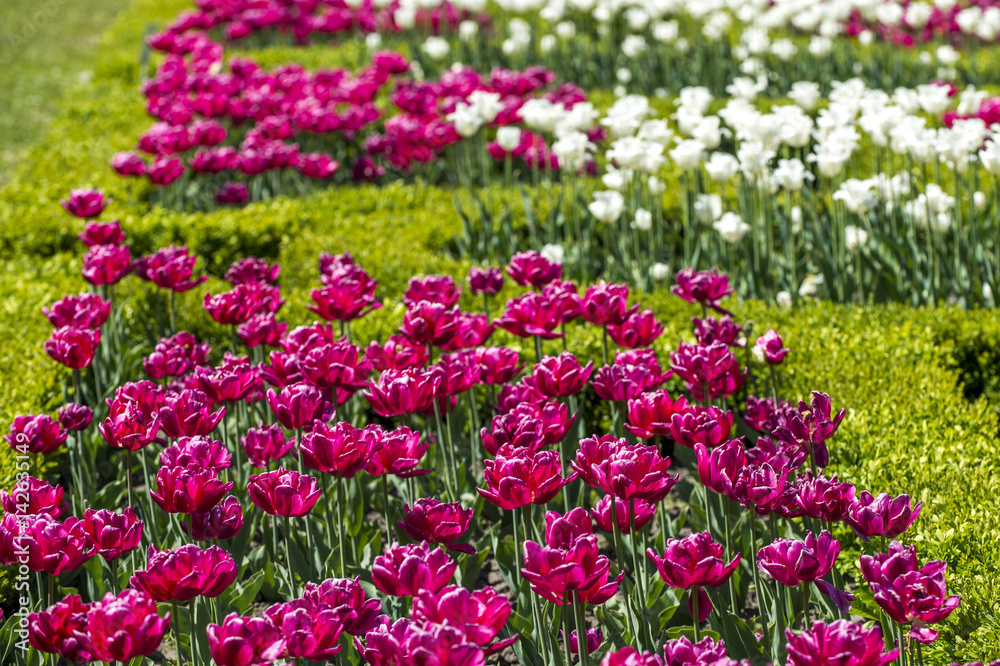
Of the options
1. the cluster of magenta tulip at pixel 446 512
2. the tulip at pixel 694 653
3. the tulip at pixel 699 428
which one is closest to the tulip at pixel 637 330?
the cluster of magenta tulip at pixel 446 512

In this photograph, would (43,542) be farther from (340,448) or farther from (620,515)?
(620,515)

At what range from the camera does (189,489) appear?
254 cm

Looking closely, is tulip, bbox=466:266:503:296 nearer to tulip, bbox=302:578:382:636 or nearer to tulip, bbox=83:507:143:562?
tulip, bbox=83:507:143:562

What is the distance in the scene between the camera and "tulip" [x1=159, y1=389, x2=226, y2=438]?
2.93 m

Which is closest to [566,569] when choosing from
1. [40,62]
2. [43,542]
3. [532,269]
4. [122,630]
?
[122,630]

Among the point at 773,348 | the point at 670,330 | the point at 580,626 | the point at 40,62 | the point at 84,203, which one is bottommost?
the point at 670,330

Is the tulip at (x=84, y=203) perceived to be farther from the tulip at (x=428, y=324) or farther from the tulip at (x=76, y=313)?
the tulip at (x=428, y=324)

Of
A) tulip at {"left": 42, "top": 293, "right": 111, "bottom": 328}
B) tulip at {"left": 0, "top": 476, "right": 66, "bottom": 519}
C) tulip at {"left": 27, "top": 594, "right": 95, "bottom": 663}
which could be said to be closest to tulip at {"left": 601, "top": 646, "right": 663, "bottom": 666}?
tulip at {"left": 27, "top": 594, "right": 95, "bottom": 663}

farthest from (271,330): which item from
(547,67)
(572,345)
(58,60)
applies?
(58,60)

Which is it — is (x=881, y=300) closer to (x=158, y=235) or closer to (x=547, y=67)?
(x=158, y=235)

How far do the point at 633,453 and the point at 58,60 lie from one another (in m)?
17.4

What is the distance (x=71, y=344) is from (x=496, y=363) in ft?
5.18

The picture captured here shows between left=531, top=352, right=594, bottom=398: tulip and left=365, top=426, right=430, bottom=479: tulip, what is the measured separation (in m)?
0.52

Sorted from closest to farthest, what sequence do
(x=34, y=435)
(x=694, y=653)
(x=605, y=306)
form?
(x=694, y=653) < (x=34, y=435) < (x=605, y=306)
